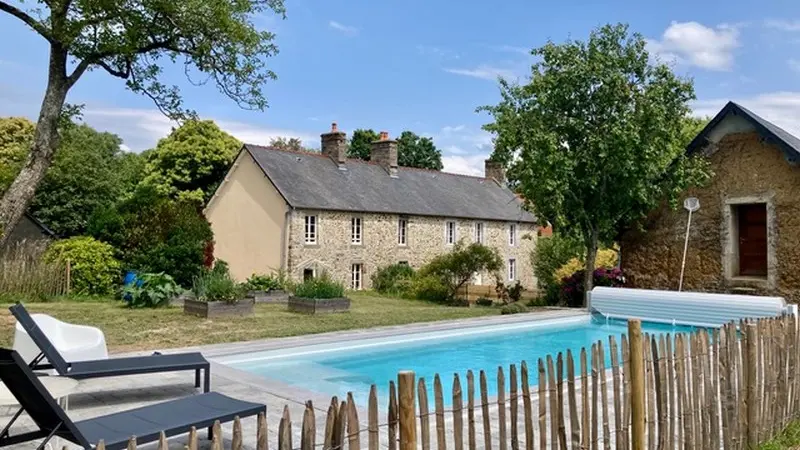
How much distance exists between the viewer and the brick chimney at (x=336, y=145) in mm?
31844

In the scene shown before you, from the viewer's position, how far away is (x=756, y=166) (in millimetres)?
17312

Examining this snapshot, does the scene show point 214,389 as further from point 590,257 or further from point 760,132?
point 760,132

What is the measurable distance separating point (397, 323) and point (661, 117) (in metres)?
9.59

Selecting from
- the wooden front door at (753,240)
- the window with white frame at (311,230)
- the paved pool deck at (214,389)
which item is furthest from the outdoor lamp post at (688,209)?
the window with white frame at (311,230)

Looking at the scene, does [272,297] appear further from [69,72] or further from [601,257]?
[601,257]

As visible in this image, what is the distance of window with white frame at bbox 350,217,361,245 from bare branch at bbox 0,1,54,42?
663 inches

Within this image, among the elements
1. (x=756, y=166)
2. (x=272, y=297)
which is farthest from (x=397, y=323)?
(x=756, y=166)

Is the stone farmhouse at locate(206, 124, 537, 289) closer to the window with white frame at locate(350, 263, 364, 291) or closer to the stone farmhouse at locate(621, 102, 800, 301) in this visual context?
the window with white frame at locate(350, 263, 364, 291)

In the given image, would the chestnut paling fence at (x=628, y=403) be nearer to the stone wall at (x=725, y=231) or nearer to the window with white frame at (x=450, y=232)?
the stone wall at (x=725, y=231)

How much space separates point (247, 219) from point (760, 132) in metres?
21.5

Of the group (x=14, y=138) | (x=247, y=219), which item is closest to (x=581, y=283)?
(x=247, y=219)

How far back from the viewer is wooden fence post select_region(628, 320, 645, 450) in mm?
4570

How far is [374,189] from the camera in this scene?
31859mm

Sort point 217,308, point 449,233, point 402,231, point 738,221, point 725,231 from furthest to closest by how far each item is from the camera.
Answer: point 449,233 → point 402,231 → point 738,221 → point 725,231 → point 217,308
